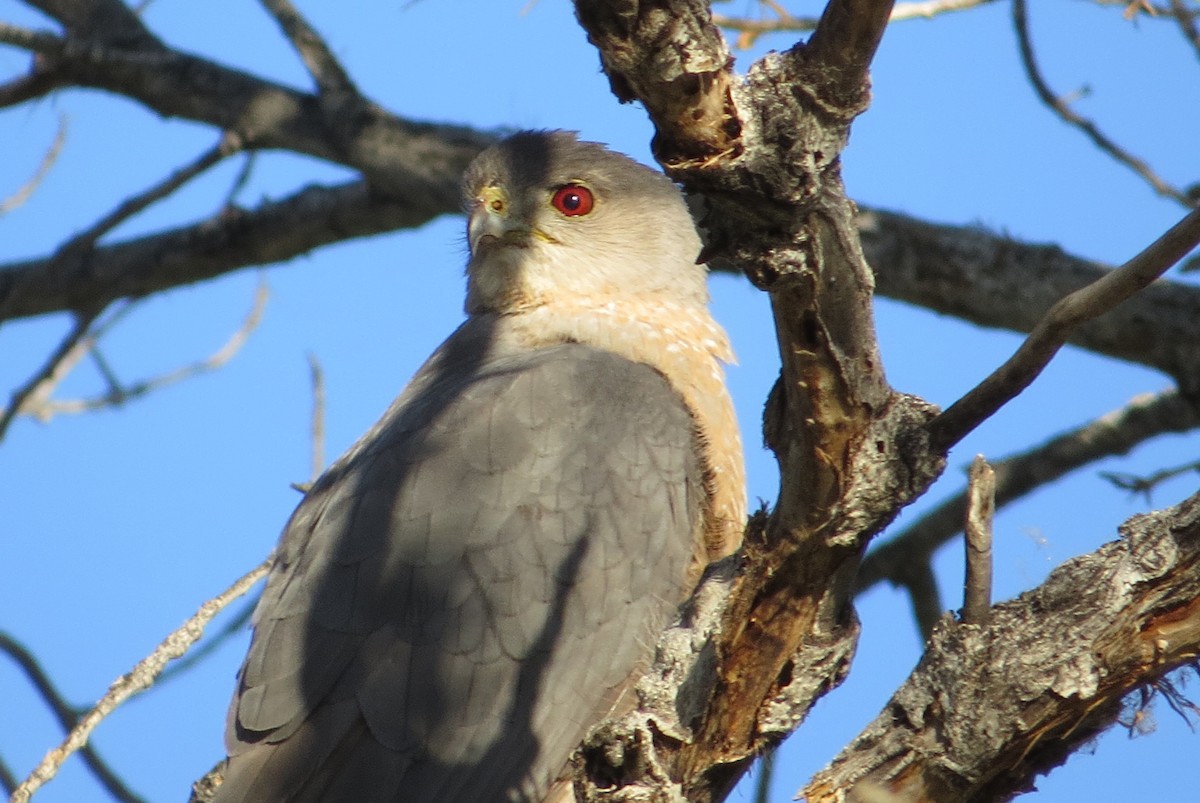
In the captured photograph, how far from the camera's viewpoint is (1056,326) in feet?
8.44

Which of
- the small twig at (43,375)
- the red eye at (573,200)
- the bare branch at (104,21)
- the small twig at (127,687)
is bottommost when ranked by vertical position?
the small twig at (127,687)

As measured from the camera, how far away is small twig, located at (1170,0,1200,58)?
5.54 m

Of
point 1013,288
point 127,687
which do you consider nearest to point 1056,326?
point 127,687

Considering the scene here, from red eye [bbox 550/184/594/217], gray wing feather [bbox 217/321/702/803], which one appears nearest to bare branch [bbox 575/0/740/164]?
gray wing feather [bbox 217/321/702/803]

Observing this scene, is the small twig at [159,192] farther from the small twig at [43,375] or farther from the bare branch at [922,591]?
the bare branch at [922,591]

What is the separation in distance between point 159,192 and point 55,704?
2616mm

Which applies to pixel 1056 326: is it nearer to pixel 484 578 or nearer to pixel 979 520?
pixel 979 520

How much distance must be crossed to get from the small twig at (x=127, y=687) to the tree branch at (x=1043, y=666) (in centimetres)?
191

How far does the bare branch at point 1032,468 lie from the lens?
6035mm

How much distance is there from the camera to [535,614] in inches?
167

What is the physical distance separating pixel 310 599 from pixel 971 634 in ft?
6.89

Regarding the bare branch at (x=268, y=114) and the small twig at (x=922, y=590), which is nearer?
the small twig at (x=922, y=590)

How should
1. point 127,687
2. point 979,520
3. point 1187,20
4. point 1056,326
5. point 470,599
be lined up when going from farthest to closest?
point 1187,20 < point 470,599 < point 127,687 < point 979,520 < point 1056,326

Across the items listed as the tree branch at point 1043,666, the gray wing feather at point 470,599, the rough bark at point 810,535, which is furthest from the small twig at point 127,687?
the tree branch at point 1043,666
